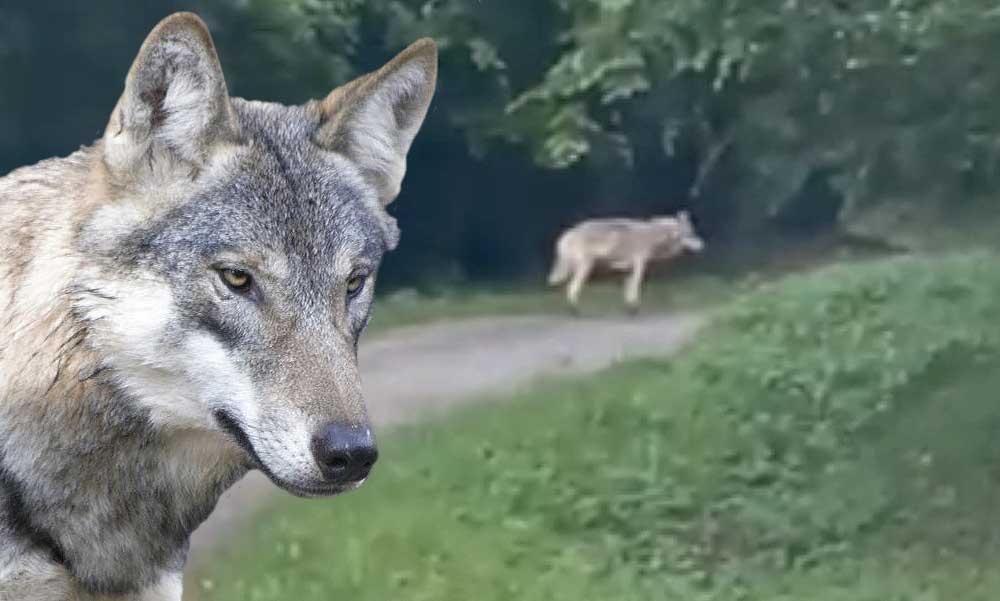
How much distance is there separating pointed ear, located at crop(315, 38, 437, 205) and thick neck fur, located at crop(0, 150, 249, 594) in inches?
24.0

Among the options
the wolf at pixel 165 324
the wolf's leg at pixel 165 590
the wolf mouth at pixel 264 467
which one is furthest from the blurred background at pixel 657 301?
the wolf mouth at pixel 264 467

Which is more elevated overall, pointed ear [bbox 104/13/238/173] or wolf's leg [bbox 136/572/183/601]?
pointed ear [bbox 104/13/238/173]

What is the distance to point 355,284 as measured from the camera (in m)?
3.43

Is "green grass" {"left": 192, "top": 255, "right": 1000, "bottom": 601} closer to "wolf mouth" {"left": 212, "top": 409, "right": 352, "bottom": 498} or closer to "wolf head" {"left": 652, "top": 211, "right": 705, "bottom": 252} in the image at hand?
"wolf head" {"left": 652, "top": 211, "right": 705, "bottom": 252}

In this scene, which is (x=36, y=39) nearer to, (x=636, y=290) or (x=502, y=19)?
(x=502, y=19)

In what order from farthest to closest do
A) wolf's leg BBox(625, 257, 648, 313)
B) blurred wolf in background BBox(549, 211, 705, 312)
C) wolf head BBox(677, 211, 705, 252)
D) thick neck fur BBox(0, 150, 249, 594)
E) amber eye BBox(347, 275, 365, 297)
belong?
wolf head BBox(677, 211, 705, 252) → wolf's leg BBox(625, 257, 648, 313) → blurred wolf in background BBox(549, 211, 705, 312) → amber eye BBox(347, 275, 365, 297) → thick neck fur BBox(0, 150, 249, 594)

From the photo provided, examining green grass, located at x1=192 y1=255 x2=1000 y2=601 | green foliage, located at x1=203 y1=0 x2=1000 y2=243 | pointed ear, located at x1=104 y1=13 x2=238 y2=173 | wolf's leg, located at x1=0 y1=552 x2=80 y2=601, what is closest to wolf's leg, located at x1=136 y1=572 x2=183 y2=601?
wolf's leg, located at x1=0 y1=552 x2=80 y2=601

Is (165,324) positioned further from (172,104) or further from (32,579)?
(32,579)

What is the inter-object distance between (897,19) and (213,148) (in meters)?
7.22

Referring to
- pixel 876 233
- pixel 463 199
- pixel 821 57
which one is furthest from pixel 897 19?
pixel 463 199

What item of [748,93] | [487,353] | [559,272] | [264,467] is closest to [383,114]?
[264,467]

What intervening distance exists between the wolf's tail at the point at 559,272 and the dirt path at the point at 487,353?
26 cm

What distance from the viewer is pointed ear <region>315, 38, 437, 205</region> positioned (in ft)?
11.9

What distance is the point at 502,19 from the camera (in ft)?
29.0
